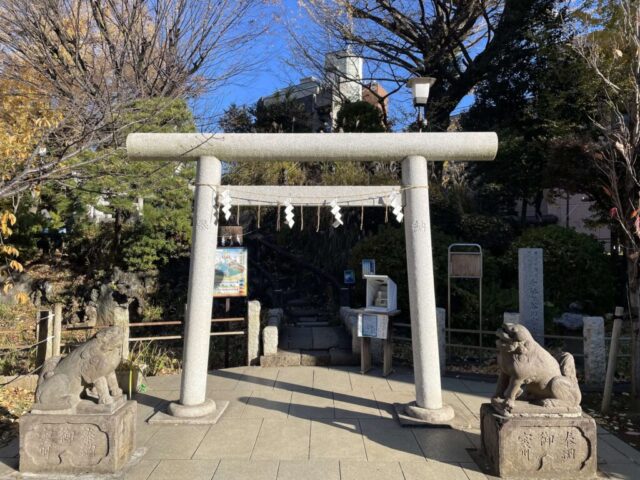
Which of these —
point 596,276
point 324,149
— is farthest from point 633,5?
point 596,276

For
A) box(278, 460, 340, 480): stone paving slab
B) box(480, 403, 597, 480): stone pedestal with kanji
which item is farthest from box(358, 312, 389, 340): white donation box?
box(480, 403, 597, 480): stone pedestal with kanji

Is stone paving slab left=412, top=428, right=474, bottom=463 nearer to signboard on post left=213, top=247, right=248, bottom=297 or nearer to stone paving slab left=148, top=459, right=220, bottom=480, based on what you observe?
stone paving slab left=148, top=459, right=220, bottom=480

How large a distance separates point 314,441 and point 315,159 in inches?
134

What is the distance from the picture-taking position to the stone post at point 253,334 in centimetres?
846

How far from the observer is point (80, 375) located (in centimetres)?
435

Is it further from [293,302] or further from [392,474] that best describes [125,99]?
[293,302]

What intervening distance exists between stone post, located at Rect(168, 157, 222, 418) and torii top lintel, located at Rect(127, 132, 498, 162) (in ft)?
1.10

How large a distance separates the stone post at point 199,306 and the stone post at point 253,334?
8.94 feet

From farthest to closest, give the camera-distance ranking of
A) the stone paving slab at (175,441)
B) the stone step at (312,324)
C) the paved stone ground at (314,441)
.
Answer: the stone step at (312,324) < the stone paving slab at (175,441) < the paved stone ground at (314,441)

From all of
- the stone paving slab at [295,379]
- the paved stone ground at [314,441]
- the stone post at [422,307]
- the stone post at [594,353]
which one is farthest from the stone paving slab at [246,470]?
the stone post at [594,353]

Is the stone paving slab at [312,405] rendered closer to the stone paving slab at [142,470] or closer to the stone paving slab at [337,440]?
the stone paving slab at [337,440]

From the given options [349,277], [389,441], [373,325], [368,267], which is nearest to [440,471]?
[389,441]

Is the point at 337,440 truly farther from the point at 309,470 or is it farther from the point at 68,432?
the point at 68,432

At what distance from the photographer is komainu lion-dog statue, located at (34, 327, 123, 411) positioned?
14.0 ft
